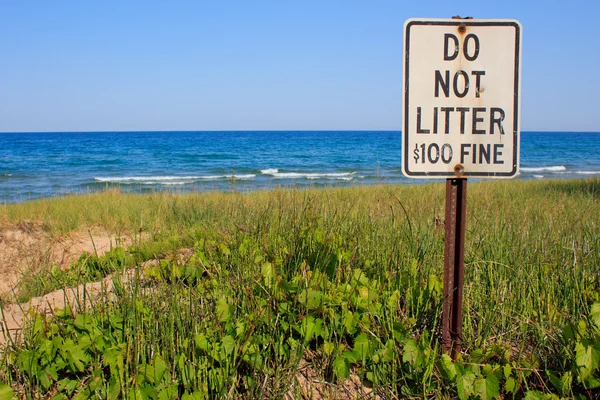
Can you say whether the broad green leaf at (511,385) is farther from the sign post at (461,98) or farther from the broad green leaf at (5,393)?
the broad green leaf at (5,393)

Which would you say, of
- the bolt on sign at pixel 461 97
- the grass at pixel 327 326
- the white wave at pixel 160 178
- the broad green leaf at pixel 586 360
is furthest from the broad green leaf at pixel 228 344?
the white wave at pixel 160 178

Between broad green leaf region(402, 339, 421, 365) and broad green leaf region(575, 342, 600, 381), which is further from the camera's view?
broad green leaf region(402, 339, 421, 365)

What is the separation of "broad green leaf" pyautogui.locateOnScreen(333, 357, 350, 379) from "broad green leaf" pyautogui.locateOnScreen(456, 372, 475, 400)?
1.82ft

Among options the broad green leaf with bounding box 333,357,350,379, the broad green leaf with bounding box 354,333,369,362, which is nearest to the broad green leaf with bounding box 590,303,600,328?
the broad green leaf with bounding box 354,333,369,362

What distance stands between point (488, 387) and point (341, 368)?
28.8 inches

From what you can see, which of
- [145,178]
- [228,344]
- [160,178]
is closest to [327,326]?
[228,344]

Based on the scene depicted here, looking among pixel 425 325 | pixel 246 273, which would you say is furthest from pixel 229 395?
pixel 425 325

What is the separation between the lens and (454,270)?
9.12 feet

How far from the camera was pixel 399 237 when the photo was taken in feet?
13.8

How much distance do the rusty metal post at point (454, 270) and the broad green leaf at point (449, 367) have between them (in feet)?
0.59

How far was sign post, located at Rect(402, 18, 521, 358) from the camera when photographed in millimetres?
2627

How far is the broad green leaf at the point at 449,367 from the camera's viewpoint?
99.3 inches

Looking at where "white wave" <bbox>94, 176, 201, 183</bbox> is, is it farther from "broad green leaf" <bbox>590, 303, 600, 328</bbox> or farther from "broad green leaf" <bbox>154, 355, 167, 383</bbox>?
"broad green leaf" <bbox>590, 303, 600, 328</bbox>

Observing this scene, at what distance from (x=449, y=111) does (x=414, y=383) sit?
4.85 ft
